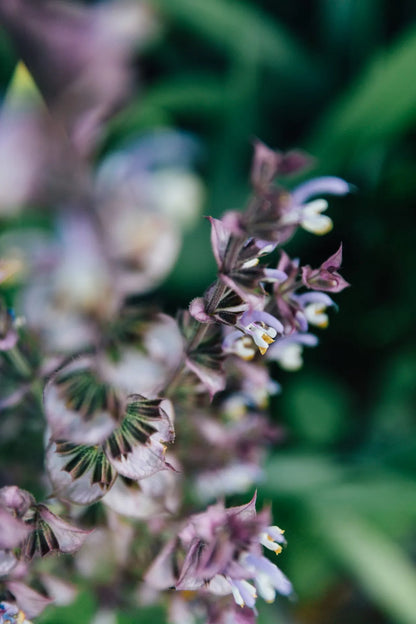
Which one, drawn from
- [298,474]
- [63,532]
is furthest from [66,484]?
[298,474]

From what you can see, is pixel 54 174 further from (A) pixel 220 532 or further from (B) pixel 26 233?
(B) pixel 26 233

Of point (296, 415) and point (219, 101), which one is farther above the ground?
point (219, 101)

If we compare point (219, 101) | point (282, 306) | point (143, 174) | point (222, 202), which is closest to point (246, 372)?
point (282, 306)

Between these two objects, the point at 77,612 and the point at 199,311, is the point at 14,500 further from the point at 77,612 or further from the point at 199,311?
the point at 77,612

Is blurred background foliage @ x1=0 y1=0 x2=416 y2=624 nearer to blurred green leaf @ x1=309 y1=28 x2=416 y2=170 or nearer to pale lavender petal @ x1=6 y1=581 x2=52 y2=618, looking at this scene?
blurred green leaf @ x1=309 y1=28 x2=416 y2=170

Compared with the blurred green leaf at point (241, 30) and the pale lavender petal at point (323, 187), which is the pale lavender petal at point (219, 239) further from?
the blurred green leaf at point (241, 30)

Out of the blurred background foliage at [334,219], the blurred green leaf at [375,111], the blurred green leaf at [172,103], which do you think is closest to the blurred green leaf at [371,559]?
the blurred background foliage at [334,219]
